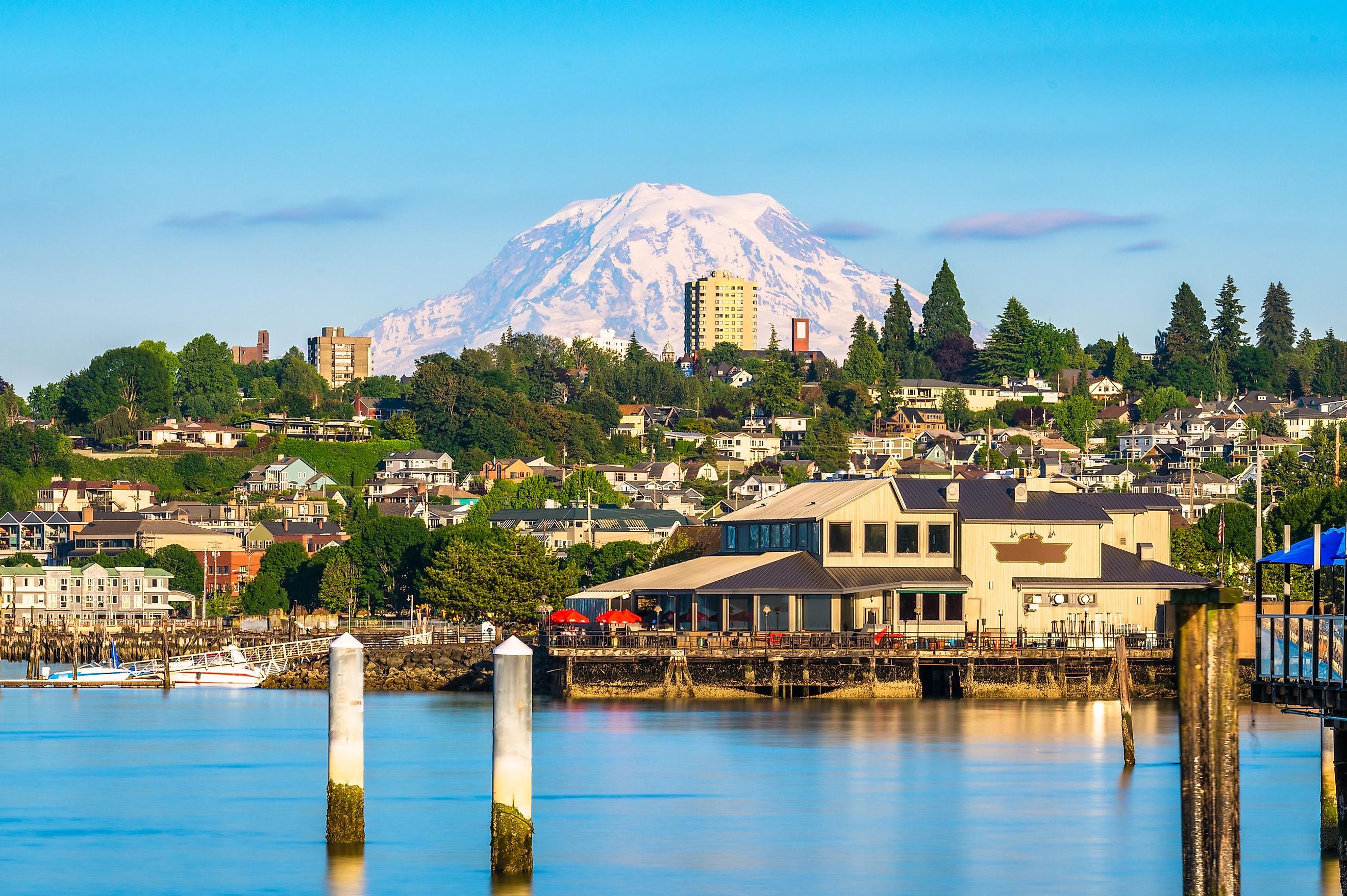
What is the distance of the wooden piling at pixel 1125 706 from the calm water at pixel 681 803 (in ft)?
2.18

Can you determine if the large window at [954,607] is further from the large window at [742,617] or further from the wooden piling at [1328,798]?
the wooden piling at [1328,798]

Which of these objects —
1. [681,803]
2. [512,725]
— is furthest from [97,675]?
[512,725]

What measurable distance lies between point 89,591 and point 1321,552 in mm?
144987

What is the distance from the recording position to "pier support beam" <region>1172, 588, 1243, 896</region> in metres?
24.3

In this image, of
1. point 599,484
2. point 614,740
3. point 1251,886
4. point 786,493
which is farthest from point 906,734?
point 599,484

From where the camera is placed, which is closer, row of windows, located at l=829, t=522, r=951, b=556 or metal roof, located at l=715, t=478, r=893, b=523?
row of windows, located at l=829, t=522, r=951, b=556

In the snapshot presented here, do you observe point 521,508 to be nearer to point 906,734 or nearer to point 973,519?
point 973,519

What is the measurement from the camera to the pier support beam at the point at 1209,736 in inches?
956

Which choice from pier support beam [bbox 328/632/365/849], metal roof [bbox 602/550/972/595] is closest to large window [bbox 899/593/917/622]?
metal roof [bbox 602/550/972/595]

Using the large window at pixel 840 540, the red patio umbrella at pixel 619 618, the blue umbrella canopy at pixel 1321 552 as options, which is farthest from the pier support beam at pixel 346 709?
the large window at pixel 840 540

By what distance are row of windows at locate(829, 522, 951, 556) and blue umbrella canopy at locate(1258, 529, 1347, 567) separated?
45.6 meters

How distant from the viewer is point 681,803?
47219 mm

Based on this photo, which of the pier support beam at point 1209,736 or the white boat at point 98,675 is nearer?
the pier support beam at point 1209,736

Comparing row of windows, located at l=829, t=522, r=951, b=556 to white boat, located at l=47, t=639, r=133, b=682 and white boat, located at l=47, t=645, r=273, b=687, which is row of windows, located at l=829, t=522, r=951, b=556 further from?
white boat, located at l=47, t=639, r=133, b=682
